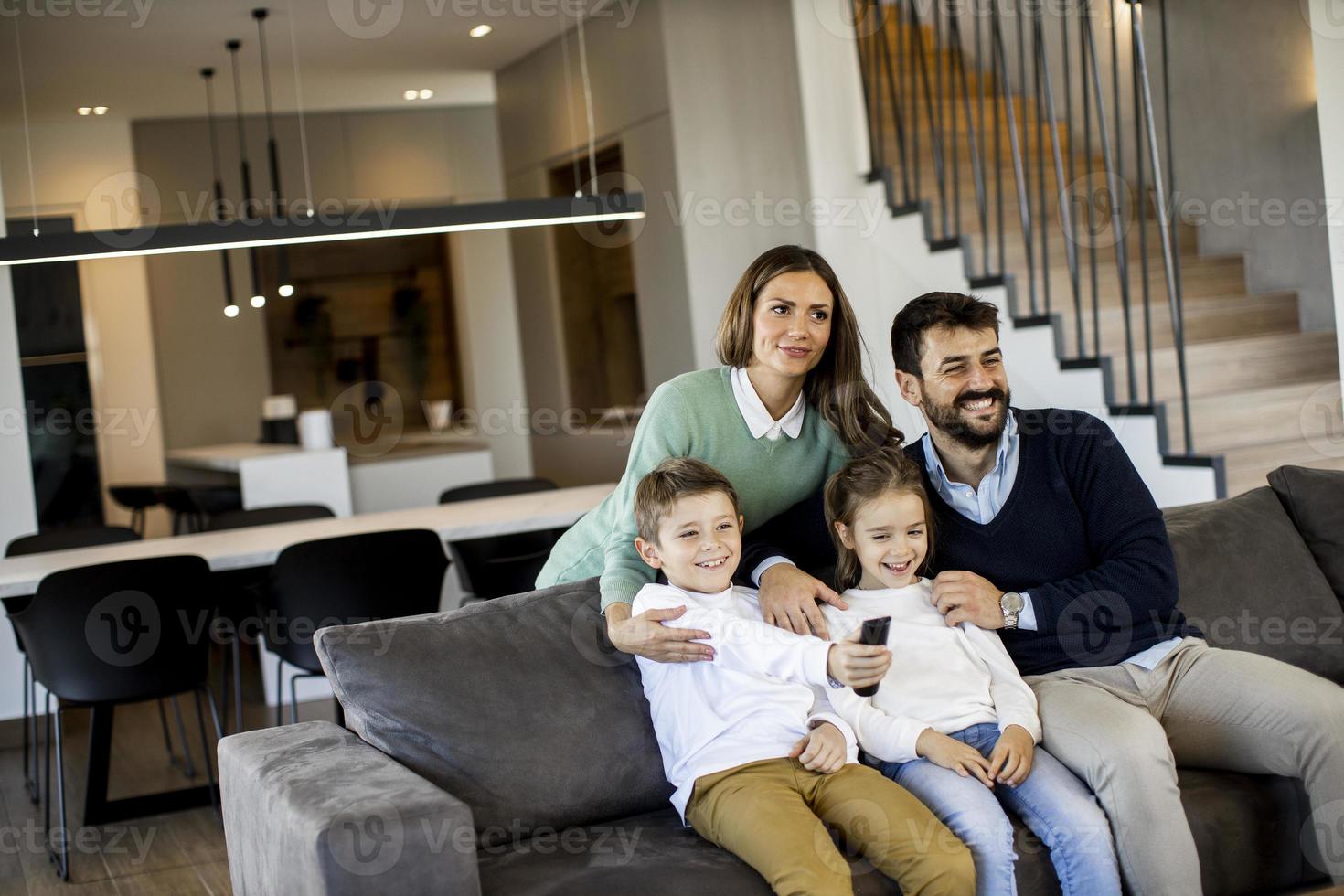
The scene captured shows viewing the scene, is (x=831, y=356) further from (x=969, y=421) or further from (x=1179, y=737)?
(x=1179, y=737)

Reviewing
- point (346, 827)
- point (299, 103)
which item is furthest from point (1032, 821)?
point (299, 103)

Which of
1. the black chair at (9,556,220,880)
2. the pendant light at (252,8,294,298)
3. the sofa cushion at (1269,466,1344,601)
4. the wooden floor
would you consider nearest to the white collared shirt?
the sofa cushion at (1269,466,1344,601)

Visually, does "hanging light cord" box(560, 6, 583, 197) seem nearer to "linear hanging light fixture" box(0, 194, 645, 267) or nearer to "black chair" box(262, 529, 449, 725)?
"linear hanging light fixture" box(0, 194, 645, 267)

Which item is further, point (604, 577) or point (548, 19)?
point (548, 19)

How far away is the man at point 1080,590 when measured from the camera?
214 cm

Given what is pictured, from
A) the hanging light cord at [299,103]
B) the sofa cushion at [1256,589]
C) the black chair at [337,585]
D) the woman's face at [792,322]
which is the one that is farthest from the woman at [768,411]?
the hanging light cord at [299,103]

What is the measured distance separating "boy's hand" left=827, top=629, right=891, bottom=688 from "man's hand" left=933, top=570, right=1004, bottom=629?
0.26m

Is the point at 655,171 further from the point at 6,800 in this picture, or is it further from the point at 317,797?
the point at 317,797

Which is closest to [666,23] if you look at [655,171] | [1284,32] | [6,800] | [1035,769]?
[655,171]

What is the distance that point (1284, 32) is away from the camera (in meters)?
5.45

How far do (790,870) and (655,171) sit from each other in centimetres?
439

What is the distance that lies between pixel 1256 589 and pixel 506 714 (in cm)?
156

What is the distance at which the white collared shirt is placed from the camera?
7.94 feet

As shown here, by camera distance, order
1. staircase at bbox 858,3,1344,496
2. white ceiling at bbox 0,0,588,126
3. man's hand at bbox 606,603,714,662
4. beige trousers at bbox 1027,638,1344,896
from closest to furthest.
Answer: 1. beige trousers at bbox 1027,638,1344,896
2. man's hand at bbox 606,603,714,662
3. staircase at bbox 858,3,1344,496
4. white ceiling at bbox 0,0,588,126
